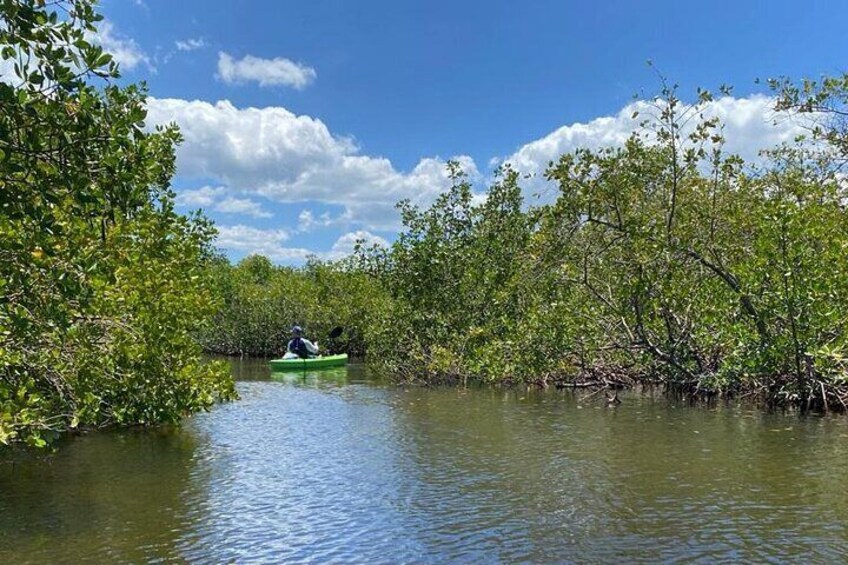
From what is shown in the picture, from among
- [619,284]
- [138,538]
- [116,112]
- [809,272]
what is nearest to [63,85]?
[116,112]

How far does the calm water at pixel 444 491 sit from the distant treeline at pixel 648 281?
5.62 ft

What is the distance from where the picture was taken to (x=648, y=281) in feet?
55.5

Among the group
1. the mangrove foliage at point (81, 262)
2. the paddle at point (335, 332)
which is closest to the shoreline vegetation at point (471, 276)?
the mangrove foliage at point (81, 262)

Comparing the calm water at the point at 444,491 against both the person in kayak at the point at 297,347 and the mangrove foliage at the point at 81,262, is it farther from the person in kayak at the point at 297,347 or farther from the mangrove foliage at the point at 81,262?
the person in kayak at the point at 297,347

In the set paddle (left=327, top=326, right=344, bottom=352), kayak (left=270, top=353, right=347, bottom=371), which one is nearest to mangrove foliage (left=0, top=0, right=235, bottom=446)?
kayak (left=270, top=353, right=347, bottom=371)

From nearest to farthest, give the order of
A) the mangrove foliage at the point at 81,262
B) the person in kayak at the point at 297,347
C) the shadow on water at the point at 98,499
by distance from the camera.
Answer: the mangrove foliage at the point at 81,262
the shadow on water at the point at 98,499
the person in kayak at the point at 297,347

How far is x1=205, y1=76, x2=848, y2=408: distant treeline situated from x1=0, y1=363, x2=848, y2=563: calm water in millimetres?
1713

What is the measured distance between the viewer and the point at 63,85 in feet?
18.1

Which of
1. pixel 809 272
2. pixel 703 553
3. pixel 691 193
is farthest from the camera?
pixel 691 193

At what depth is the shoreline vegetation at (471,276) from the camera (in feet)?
19.9

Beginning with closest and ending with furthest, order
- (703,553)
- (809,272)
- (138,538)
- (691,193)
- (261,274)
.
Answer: (703,553), (138,538), (809,272), (691,193), (261,274)

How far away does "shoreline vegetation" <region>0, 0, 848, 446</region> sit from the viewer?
19.9 feet

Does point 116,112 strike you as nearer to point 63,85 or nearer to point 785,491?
point 63,85

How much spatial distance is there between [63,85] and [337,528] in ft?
16.0
